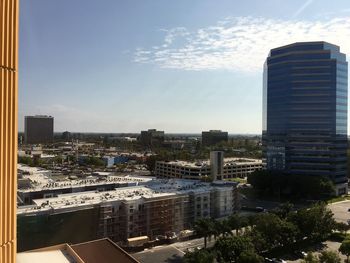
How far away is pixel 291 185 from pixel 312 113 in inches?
358

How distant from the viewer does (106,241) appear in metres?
12.8

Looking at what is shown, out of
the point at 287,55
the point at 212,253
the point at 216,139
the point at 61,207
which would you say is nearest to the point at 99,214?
the point at 61,207

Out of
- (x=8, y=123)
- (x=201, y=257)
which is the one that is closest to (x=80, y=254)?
(x=201, y=257)

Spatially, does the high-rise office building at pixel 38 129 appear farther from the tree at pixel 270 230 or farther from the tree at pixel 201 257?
the tree at pixel 201 257

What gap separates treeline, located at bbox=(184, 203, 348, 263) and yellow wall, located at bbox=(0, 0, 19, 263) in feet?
43.1

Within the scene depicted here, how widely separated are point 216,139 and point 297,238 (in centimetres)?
8797

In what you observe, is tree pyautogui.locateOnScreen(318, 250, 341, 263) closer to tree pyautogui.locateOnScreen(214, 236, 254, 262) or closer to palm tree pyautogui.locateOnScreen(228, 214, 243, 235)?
tree pyautogui.locateOnScreen(214, 236, 254, 262)

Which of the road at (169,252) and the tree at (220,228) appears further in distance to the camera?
the tree at (220,228)

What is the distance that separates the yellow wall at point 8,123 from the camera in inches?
127

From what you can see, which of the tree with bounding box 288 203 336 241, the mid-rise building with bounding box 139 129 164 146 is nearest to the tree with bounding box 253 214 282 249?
the tree with bounding box 288 203 336 241

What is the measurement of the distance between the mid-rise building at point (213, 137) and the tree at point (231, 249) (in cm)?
8898

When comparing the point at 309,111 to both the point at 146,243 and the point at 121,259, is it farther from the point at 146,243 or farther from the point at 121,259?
A: the point at 121,259

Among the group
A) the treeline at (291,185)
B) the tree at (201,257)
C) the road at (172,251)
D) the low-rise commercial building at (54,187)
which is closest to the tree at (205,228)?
the road at (172,251)

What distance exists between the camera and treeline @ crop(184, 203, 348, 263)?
16516 millimetres
